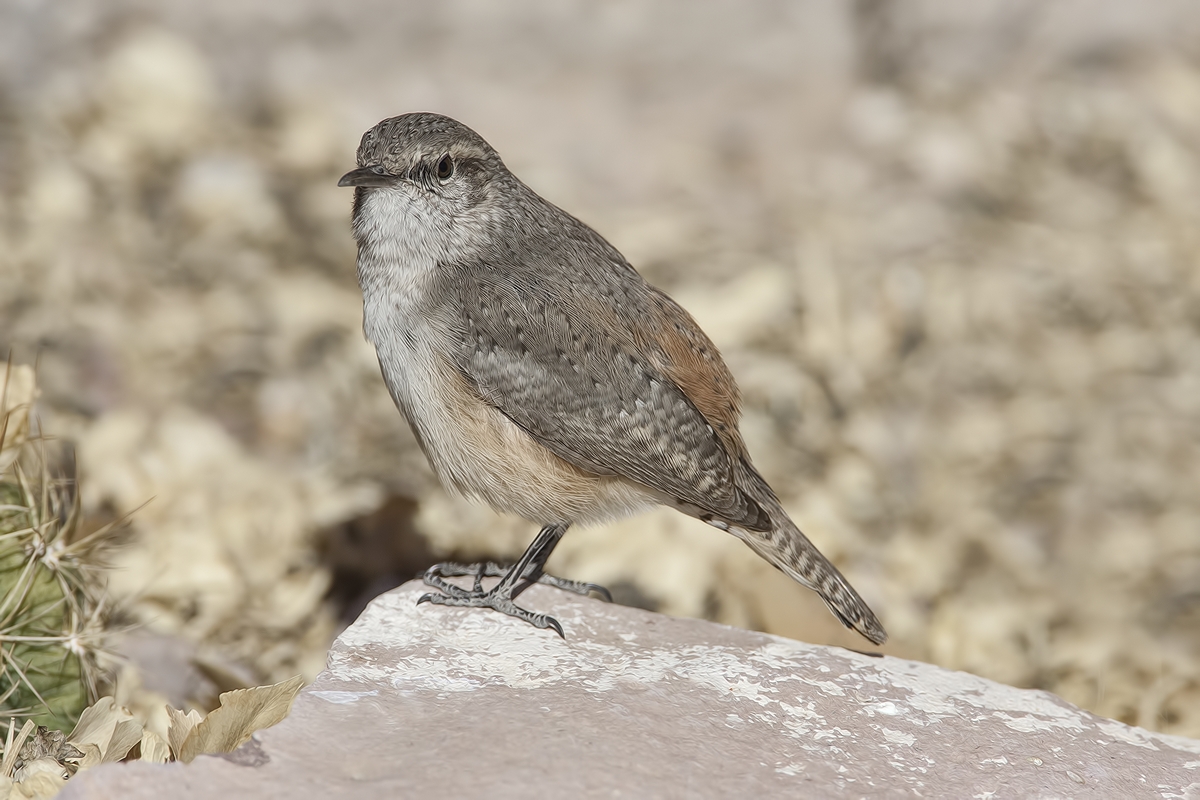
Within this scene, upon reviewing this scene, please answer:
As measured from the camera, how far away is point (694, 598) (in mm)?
5809

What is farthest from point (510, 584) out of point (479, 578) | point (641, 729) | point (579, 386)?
point (641, 729)

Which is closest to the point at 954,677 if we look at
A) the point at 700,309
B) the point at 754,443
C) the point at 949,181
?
the point at 754,443

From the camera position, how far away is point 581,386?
4.09m

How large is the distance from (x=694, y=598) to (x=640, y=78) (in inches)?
167

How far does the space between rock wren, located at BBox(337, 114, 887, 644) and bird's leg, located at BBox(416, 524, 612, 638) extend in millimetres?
13

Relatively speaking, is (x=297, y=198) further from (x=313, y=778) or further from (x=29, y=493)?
(x=313, y=778)

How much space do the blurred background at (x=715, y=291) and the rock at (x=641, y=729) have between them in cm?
159

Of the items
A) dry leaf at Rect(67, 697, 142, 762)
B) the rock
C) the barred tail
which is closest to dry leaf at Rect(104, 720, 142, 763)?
dry leaf at Rect(67, 697, 142, 762)

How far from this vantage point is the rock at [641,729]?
2.92 m

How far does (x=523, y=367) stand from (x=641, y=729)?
1333 millimetres

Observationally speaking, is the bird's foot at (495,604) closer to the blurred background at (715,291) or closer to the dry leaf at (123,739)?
the dry leaf at (123,739)

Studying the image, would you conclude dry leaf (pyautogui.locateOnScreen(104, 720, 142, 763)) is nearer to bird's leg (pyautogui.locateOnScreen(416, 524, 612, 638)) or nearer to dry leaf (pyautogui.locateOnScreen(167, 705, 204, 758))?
dry leaf (pyautogui.locateOnScreen(167, 705, 204, 758))

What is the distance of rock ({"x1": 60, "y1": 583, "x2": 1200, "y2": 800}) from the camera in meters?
2.92

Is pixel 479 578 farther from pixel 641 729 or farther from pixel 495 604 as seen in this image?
pixel 641 729
